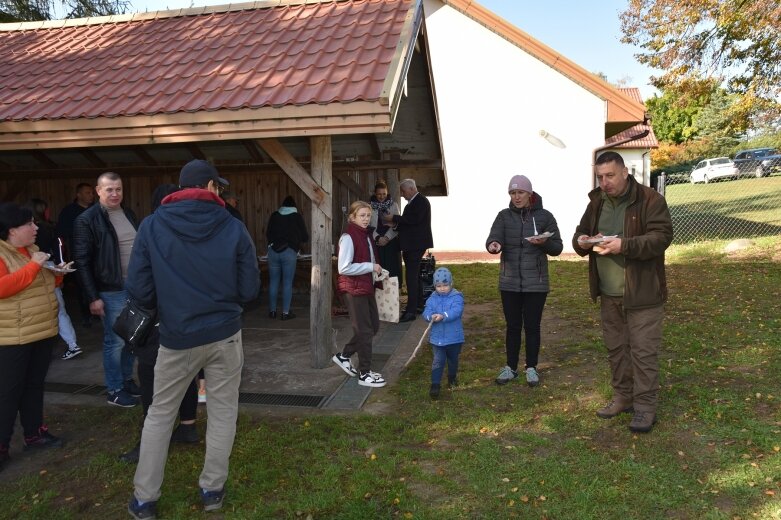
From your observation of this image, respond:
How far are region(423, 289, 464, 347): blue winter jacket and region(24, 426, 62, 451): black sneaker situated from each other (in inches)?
115

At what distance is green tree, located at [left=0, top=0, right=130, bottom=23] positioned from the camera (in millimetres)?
14070

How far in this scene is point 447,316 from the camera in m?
5.04

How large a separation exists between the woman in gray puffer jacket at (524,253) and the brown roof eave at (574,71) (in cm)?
1071

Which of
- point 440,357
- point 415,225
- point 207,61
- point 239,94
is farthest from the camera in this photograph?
point 415,225

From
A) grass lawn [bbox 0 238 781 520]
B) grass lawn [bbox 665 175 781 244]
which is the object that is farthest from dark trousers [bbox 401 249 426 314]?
grass lawn [bbox 665 175 781 244]

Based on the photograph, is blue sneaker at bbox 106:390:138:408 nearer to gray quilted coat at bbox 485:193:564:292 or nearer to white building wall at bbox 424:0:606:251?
gray quilted coat at bbox 485:193:564:292

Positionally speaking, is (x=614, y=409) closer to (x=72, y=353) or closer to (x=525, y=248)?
(x=525, y=248)

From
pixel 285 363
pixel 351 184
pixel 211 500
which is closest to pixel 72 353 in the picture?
pixel 285 363

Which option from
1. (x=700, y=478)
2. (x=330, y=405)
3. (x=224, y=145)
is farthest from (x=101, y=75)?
(x=700, y=478)

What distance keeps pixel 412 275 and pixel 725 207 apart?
23.2 meters

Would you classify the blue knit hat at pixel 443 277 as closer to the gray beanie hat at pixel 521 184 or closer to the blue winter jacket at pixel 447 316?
the blue winter jacket at pixel 447 316

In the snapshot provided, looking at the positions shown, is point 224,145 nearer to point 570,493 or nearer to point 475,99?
point 570,493

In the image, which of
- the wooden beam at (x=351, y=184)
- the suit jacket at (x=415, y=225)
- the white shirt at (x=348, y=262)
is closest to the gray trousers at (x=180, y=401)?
the white shirt at (x=348, y=262)

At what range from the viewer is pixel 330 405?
5109mm
